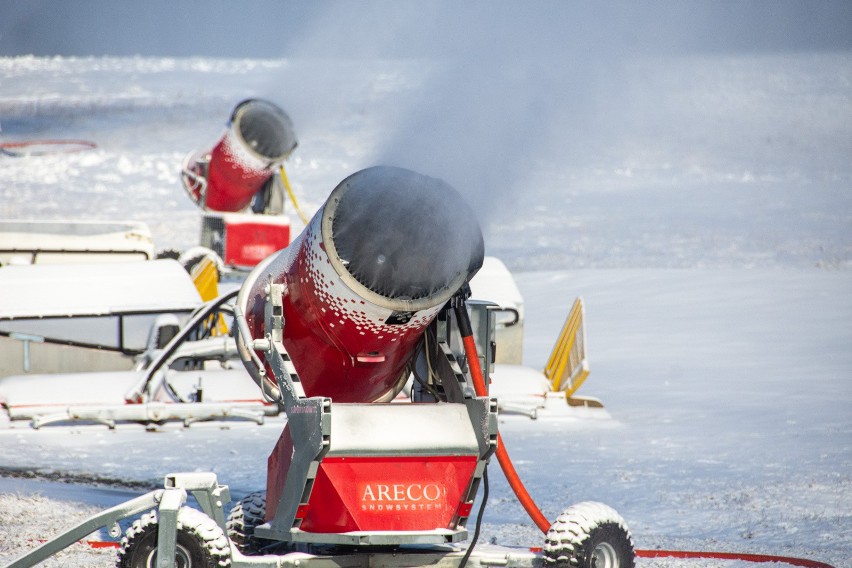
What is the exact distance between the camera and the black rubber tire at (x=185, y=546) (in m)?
4.58

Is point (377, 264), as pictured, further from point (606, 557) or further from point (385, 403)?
point (606, 557)

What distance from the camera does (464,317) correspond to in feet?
17.3

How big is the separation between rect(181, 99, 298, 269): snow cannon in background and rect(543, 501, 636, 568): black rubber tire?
10763mm

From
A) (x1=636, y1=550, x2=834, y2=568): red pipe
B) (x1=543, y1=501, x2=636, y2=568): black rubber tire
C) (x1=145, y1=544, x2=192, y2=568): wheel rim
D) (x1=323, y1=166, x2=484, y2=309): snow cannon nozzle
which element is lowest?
(x1=636, y1=550, x2=834, y2=568): red pipe

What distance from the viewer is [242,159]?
50.9 feet

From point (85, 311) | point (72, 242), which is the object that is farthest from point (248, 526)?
point (72, 242)

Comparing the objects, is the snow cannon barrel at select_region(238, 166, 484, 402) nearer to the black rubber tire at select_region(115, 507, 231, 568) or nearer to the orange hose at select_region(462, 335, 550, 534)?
the orange hose at select_region(462, 335, 550, 534)

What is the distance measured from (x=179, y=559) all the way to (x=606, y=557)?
1.83 metres

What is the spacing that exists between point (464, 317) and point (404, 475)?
86 centimetres

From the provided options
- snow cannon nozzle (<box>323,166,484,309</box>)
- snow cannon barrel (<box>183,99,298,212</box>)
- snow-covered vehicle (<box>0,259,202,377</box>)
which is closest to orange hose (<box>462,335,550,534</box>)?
snow cannon nozzle (<box>323,166,484,309</box>)

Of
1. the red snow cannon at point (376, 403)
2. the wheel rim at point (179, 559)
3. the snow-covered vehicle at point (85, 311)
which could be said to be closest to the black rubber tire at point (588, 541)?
the red snow cannon at point (376, 403)

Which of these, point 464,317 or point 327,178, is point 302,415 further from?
point 327,178

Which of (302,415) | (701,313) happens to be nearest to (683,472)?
(302,415)

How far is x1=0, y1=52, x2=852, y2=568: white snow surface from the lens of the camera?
714 cm
